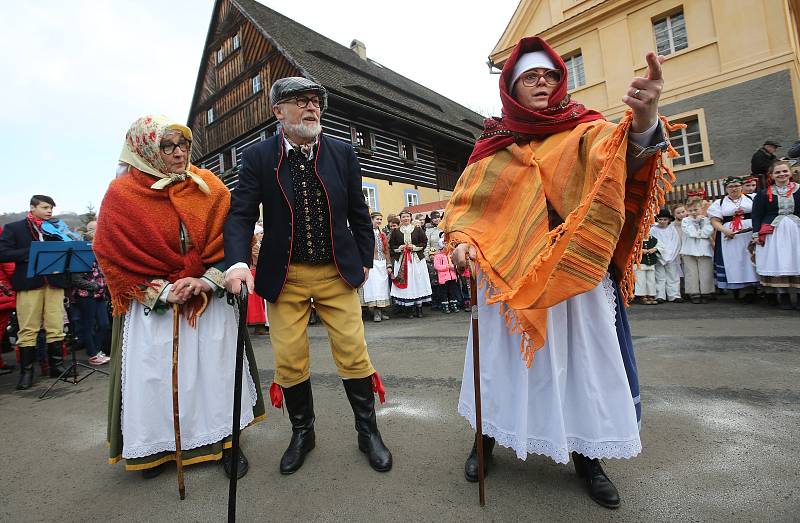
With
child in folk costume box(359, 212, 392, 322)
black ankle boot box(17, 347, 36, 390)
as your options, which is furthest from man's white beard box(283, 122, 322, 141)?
child in folk costume box(359, 212, 392, 322)

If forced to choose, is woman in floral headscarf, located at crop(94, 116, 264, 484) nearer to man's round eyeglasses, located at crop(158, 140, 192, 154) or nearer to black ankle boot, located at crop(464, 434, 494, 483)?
man's round eyeglasses, located at crop(158, 140, 192, 154)

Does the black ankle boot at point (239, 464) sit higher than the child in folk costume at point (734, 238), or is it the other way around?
the child in folk costume at point (734, 238)

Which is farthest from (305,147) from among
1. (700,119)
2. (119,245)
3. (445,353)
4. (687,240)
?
(700,119)

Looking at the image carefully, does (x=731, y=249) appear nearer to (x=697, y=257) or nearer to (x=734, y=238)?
(x=734, y=238)

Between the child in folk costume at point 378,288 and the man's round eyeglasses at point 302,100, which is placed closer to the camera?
the man's round eyeglasses at point 302,100

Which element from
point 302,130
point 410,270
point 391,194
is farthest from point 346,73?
point 302,130

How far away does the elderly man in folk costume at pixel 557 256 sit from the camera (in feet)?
5.73

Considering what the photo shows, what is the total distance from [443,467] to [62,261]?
5011 mm

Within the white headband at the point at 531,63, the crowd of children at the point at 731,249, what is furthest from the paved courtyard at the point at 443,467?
the crowd of children at the point at 731,249

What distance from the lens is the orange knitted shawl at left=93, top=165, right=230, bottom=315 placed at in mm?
2418

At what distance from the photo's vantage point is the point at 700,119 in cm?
1343

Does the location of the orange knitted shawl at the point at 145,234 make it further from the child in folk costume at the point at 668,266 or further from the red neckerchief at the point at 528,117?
the child in folk costume at the point at 668,266

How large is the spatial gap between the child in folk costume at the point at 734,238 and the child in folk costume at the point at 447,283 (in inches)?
181

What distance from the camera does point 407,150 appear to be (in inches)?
808
